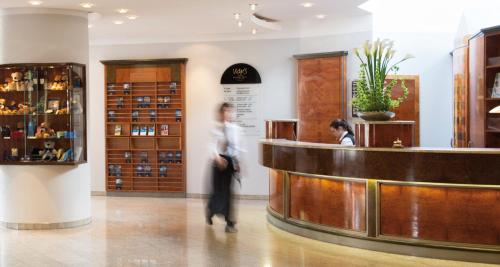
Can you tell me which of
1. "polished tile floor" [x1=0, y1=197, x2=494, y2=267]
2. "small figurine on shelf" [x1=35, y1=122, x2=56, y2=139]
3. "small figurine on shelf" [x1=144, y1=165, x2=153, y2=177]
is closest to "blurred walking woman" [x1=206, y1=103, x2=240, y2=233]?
"polished tile floor" [x1=0, y1=197, x2=494, y2=267]

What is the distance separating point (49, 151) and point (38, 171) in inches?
11.9

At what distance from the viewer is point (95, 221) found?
303 inches

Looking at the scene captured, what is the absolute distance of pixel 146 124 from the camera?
10.3 metres

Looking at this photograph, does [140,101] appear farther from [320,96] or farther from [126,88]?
[320,96]

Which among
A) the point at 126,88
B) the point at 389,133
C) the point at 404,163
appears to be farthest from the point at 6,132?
the point at 404,163

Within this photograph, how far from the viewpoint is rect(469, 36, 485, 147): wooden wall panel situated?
24.8 feet

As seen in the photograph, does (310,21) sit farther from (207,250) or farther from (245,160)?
(207,250)

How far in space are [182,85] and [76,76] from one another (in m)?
2.97

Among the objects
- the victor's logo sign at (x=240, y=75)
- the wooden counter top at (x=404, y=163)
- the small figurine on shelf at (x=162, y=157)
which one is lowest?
the small figurine on shelf at (x=162, y=157)

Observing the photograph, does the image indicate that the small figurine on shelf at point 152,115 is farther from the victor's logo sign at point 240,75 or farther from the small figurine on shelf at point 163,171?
the victor's logo sign at point 240,75

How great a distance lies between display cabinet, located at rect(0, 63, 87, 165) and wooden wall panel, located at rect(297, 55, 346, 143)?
3.81m

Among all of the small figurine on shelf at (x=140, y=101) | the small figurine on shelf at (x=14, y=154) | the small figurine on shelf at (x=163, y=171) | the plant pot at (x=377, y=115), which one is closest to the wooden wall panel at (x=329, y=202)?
the plant pot at (x=377, y=115)

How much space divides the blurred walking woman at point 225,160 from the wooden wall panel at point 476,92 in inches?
138

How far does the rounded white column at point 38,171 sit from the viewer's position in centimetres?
722
